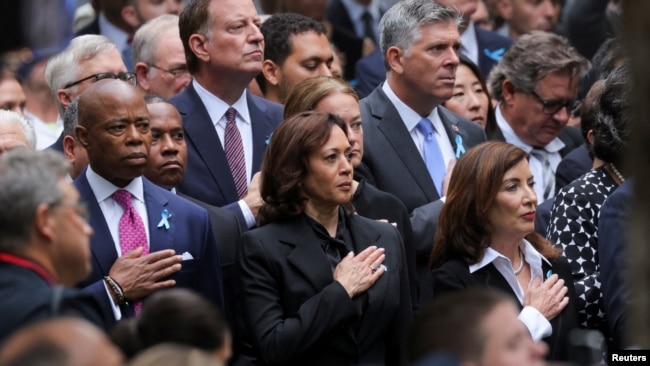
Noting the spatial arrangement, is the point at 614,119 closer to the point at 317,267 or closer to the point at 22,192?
the point at 317,267

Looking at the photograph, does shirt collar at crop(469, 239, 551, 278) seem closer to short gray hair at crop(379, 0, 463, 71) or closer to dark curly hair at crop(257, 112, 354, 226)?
dark curly hair at crop(257, 112, 354, 226)

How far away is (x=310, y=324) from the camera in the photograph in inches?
260

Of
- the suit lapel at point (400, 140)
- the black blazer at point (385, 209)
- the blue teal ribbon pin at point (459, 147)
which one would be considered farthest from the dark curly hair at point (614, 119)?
the black blazer at point (385, 209)

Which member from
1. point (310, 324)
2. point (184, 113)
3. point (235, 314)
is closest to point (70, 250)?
point (310, 324)

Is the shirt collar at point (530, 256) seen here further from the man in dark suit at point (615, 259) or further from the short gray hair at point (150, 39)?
the short gray hair at point (150, 39)

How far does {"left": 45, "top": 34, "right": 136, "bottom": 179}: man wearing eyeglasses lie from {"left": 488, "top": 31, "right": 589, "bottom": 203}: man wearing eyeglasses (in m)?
2.71

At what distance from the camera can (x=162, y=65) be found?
9.27 metres

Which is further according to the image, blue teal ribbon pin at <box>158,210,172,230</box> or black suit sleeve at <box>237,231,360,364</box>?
blue teal ribbon pin at <box>158,210,172,230</box>

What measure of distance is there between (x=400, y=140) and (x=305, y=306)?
6.19 ft

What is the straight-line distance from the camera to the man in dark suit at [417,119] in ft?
26.7

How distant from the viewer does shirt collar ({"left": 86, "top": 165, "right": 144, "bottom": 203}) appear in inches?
280

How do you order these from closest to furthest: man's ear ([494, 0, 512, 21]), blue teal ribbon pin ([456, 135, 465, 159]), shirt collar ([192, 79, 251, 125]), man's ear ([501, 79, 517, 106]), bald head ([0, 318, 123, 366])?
bald head ([0, 318, 123, 366]) < shirt collar ([192, 79, 251, 125]) < blue teal ribbon pin ([456, 135, 465, 159]) < man's ear ([501, 79, 517, 106]) < man's ear ([494, 0, 512, 21])

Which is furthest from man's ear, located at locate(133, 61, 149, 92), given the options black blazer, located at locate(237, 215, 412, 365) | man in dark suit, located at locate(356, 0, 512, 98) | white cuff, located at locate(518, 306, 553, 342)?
white cuff, located at locate(518, 306, 553, 342)

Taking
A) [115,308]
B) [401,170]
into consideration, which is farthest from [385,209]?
[115,308]
